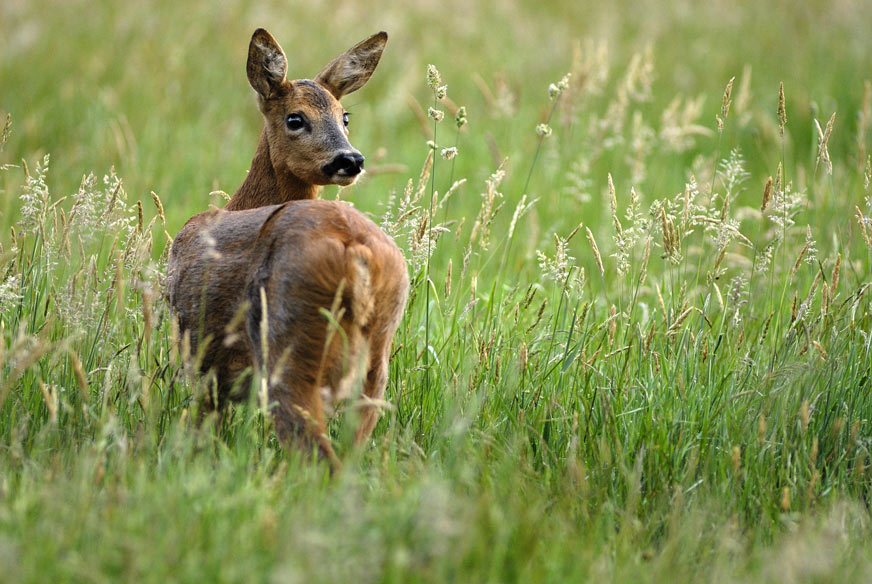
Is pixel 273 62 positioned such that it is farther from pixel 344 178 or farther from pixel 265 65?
pixel 344 178

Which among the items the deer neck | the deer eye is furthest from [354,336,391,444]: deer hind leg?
the deer eye

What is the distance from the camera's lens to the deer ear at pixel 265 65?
14.4 feet

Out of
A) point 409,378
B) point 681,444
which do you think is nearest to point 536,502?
point 681,444

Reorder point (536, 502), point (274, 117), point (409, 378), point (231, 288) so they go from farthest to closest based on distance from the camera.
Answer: point (274, 117) → point (409, 378) → point (231, 288) → point (536, 502)

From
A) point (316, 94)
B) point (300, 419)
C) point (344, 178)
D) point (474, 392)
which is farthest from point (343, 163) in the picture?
point (300, 419)

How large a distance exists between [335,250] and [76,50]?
6.78 metres

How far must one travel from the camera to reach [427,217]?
13.0 feet

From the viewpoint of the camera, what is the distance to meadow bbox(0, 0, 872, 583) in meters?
2.40

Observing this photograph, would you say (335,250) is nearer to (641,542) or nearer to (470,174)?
(641,542)

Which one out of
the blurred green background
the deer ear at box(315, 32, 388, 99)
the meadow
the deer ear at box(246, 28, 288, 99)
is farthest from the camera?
the blurred green background

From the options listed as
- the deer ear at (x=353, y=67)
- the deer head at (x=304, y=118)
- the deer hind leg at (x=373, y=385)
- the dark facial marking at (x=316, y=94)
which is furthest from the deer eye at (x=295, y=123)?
the deer hind leg at (x=373, y=385)

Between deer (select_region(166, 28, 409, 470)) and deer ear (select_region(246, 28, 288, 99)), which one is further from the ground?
deer ear (select_region(246, 28, 288, 99))

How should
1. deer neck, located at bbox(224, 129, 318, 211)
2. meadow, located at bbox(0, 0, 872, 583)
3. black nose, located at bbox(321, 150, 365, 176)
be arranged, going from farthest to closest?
deer neck, located at bbox(224, 129, 318, 211)
black nose, located at bbox(321, 150, 365, 176)
meadow, located at bbox(0, 0, 872, 583)

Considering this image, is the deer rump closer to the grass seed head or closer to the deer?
the deer
